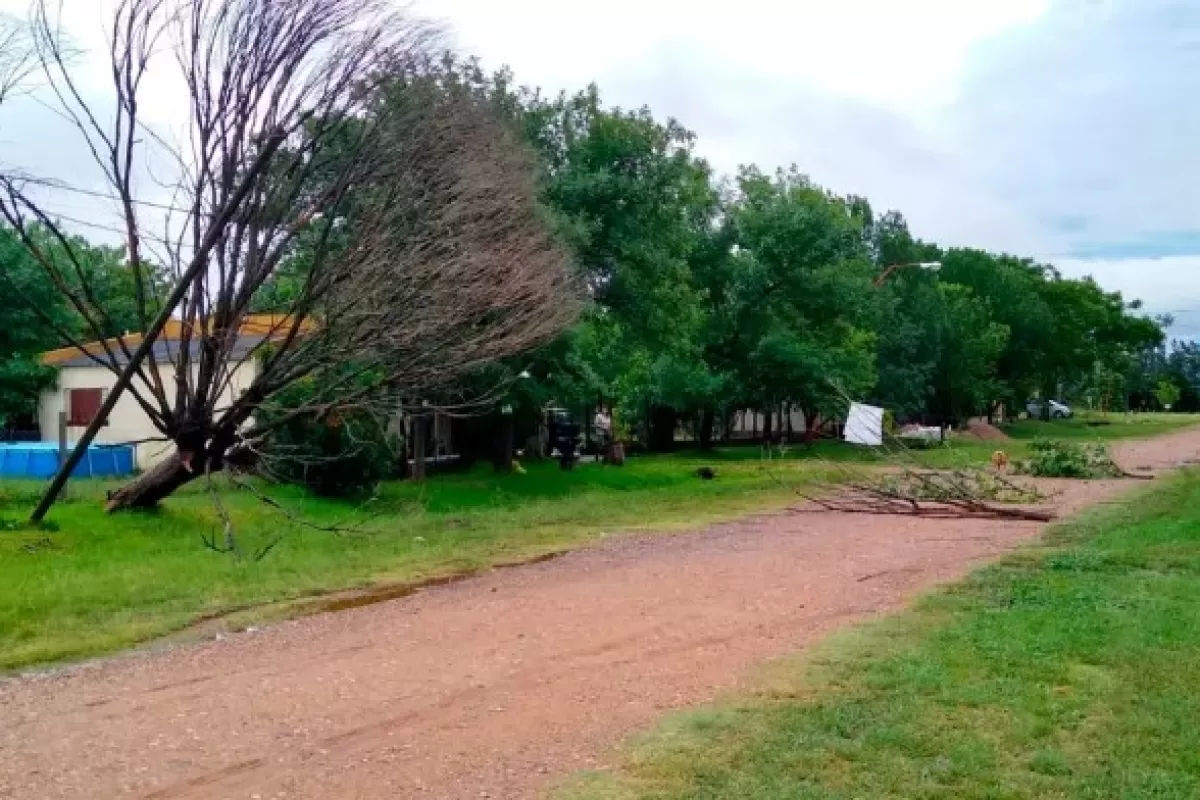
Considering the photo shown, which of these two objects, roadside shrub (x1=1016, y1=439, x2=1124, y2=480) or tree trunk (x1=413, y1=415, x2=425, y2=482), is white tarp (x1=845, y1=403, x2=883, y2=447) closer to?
roadside shrub (x1=1016, y1=439, x2=1124, y2=480)

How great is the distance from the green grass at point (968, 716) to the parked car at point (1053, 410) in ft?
255

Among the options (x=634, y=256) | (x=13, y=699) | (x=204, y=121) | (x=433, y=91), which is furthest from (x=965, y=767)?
(x=634, y=256)

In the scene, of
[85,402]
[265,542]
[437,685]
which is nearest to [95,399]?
[85,402]

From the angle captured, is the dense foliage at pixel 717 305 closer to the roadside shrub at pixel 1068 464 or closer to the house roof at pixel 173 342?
the house roof at pixel 173 342

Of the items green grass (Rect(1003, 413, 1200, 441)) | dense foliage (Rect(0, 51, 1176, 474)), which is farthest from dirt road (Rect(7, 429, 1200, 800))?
green grass (Rect(1003, 413, 1200, 441))

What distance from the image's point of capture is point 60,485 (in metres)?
15.7

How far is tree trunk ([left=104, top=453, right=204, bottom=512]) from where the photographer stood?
16.7 m

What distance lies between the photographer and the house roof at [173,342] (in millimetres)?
16953

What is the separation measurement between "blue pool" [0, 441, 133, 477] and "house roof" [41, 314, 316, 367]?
1876 millimetres

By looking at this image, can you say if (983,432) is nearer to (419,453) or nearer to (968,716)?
(419,453)

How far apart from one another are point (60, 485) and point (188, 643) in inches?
263

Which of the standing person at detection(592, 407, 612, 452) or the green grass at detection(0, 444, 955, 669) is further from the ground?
the standing person at detection(592, 407, 612, 452)

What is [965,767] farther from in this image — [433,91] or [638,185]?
[638,185]

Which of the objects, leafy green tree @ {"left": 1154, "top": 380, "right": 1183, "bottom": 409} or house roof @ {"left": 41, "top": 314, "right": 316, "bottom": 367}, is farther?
leafy green tree @ {"left": 1154, "top": 380, "right": 1183, "bottom": 409}
